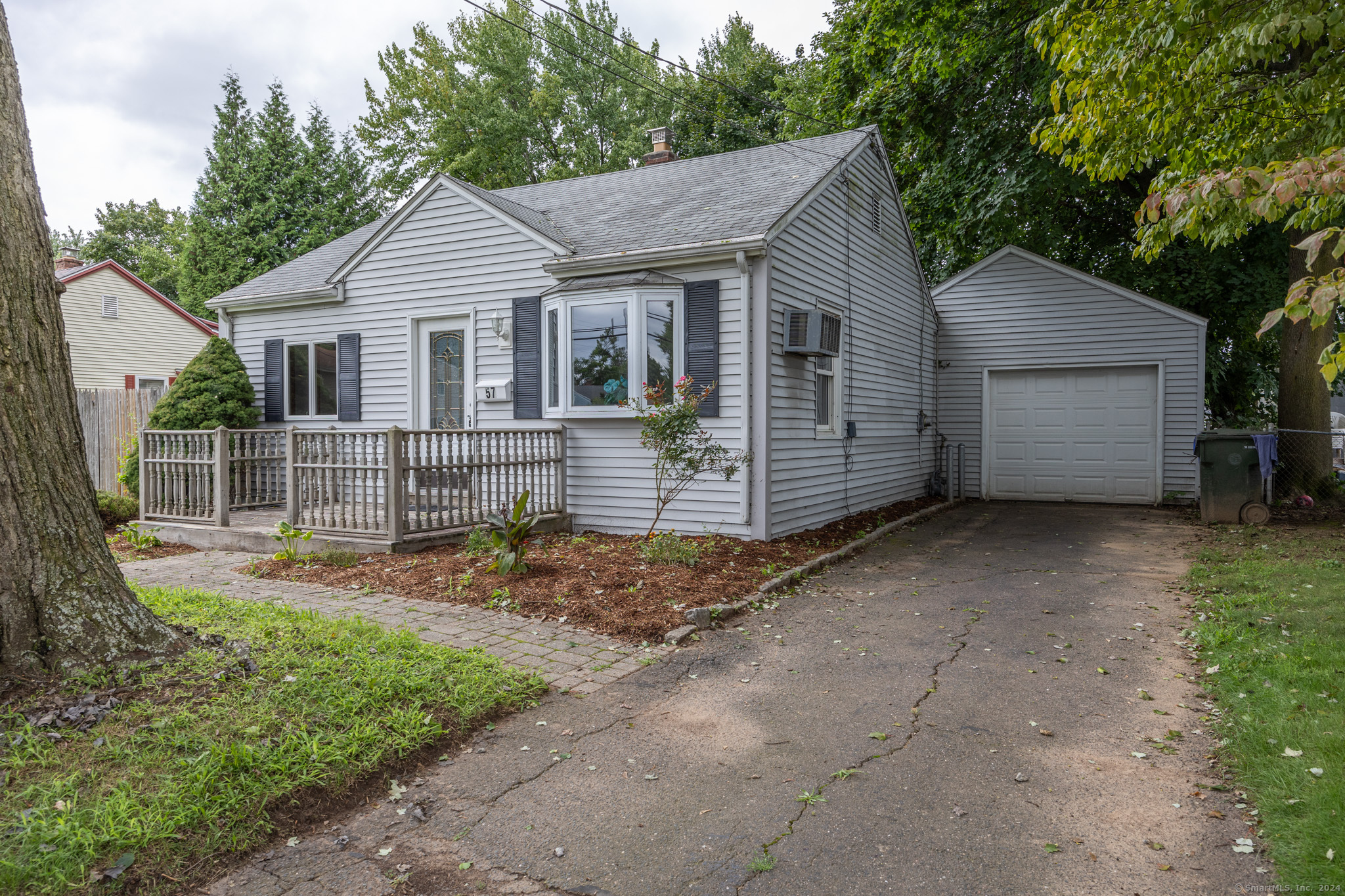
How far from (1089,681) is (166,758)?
14.5ft

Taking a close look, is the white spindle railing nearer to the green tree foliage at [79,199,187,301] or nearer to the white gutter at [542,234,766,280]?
the white gutter at [542,234,766,280]

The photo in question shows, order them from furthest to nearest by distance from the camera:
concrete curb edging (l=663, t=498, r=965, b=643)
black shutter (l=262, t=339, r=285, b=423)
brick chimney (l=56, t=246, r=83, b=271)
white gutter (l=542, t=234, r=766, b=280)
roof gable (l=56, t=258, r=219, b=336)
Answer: brick chimney (l=56, t=246, r=83, b=271) < roof gable (l=56, t=258, r=219, b=336) < black shutter (l=262, t=339, r=285, b=423) < white gutter (l=542, t=234, r=766, b=280) < concrete curb edging (l=663, t=498, r=965, b=643)

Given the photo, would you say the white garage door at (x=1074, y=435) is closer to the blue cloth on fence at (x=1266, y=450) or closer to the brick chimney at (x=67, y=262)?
the blue cloth on fence at (x=1266, y=450)

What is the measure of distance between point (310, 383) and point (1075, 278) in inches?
482

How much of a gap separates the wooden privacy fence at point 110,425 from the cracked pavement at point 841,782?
1015 centimetres

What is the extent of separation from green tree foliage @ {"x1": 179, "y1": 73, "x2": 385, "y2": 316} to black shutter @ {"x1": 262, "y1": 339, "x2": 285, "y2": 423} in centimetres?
1763

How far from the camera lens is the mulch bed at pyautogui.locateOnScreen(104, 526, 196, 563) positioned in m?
7.79

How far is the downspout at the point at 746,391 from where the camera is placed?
789cm

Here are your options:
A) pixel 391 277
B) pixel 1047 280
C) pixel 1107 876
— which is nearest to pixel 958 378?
pixel 1047 280

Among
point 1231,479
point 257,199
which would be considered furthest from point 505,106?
point 1231,479

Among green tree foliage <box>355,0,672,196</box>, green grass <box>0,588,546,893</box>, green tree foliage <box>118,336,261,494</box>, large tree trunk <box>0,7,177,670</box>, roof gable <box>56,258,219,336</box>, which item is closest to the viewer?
green grass <box>0,588,546,893</box>

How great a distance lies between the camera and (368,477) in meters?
8.53

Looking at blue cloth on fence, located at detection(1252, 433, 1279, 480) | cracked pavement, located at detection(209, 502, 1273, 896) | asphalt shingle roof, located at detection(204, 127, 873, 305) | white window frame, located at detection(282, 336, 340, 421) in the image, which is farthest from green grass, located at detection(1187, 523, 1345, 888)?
white window frame, located at detection(282, 336, 340, 421)

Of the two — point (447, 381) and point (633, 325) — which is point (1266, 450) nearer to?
point (633, 325)
